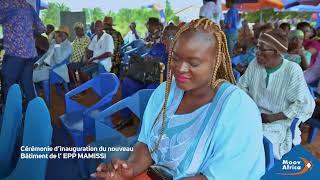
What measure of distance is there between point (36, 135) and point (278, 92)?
1647 mm

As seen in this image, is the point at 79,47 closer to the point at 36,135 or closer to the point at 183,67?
the point at 36,135

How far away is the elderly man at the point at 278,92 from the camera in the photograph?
92.0 inches

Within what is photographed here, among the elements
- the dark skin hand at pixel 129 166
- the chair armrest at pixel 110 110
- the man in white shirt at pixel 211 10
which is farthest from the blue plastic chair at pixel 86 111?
the man in white shirt at pixel 211 10

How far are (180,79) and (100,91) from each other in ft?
7.42

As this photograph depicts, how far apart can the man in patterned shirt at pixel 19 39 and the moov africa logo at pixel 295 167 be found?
278cm

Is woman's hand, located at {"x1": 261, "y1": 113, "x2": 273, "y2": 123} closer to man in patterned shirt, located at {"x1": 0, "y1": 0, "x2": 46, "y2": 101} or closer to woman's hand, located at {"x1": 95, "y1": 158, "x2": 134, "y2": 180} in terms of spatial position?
woman's hand, located at {"x1": 95, "y1": 158, "x2": 134, "y2": 180}

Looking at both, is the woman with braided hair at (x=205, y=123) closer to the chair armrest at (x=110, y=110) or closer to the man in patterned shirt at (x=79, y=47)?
the chair armrest at (x=110, y=110)

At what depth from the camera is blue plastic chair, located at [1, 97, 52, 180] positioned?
4.85 feet

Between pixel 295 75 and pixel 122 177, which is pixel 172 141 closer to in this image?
pixel 122 177

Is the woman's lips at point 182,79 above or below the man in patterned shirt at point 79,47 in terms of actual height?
above

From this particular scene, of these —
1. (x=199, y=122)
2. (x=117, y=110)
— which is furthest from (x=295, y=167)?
(x=199, y=122)

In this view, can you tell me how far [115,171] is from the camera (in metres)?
1.38

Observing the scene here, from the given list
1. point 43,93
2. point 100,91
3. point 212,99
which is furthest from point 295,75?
point 43,93

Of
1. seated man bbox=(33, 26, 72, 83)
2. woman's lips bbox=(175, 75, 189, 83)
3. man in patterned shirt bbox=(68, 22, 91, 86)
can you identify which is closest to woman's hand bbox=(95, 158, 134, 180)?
woman's lips bbox=(175, 75, 189, 83)
